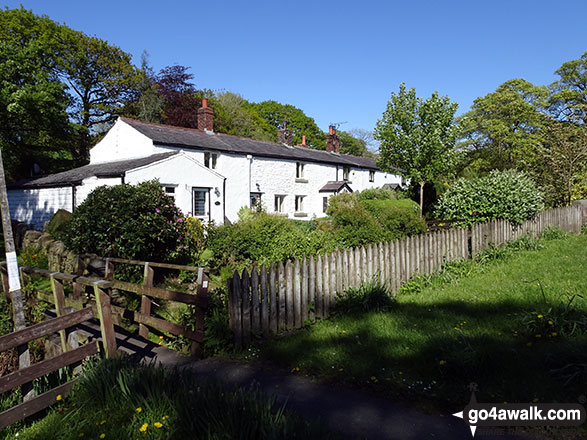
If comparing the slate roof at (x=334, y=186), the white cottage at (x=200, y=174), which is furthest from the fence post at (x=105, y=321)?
the slate roof at (x=334, y=186)

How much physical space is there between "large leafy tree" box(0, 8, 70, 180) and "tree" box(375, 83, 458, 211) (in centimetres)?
2462

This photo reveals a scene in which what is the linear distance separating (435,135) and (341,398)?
24.1 m

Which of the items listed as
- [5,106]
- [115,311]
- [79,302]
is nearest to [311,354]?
[115,311]

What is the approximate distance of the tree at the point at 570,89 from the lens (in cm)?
4016

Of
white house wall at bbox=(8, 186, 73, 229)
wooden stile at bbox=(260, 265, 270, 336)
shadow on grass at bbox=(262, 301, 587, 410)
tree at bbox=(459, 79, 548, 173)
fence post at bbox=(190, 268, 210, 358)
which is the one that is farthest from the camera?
tree at bbox=(459, 79, 548, 173)

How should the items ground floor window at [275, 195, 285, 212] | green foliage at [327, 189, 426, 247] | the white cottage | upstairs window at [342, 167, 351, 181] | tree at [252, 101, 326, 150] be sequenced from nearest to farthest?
green foliage at [327, 189, 426, 247]
the white cottage
ground floor window at [275, 195, 285, 212]
upstairs window at [342, 167, 351, 181]
tree at [252, 101, 326, 150]

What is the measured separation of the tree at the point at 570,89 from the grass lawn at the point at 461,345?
42219 mm

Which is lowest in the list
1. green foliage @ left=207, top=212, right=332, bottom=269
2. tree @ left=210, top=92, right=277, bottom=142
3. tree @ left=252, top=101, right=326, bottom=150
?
green foliage @ left=207, top=212, right=332, bottom=269

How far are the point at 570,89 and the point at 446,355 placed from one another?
4984 centimetres

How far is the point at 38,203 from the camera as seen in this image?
23266 millimetres

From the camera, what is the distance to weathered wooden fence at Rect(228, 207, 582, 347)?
616 cm

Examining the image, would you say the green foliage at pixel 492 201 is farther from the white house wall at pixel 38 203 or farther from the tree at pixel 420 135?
the white house wall at pixel 38 203

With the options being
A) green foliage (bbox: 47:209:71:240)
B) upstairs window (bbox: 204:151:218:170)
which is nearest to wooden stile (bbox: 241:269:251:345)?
green foliage (bbox: 47:209:71:240)

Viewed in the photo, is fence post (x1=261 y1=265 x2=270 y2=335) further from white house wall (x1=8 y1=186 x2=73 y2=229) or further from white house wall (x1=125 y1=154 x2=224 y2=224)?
white house wall (x1=8 y1=186 x2=73 y2=229)
